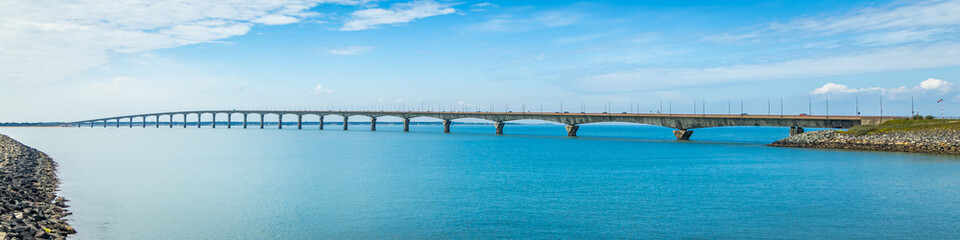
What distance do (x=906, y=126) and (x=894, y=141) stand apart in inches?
332

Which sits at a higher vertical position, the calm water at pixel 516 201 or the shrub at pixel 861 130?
the shrub at pixel 861 130

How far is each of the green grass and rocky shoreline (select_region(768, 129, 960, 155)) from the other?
1.87 m

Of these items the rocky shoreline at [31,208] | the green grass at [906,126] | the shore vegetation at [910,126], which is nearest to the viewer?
the rocky shoreline at [31,208]

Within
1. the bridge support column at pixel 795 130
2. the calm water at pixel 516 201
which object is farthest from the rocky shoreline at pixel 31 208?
the bridge support column at pixel 795 130

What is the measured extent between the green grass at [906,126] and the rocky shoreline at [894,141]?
187cm

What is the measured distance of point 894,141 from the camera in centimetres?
7919

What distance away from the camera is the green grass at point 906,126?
81.7 meters

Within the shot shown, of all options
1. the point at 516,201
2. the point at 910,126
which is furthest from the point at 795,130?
the point at 516,201

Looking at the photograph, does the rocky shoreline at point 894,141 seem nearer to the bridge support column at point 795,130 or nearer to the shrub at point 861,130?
the shrub at point 861,130

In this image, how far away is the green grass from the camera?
81713 millimetres

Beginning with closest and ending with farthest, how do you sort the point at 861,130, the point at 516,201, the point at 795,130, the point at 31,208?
the point at 31,208
the point at 516,201
the point at 861,130
the point at 795,130

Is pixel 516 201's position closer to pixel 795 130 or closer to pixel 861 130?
pixel 861 130

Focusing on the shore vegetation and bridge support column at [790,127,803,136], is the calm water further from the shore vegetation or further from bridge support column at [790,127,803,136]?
bridge support column at [790,127,803,136]

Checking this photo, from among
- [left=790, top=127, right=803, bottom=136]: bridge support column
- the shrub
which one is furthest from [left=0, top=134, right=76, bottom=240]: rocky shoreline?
[left=790, top=127, right=803, bottom=136]: bridge support column
